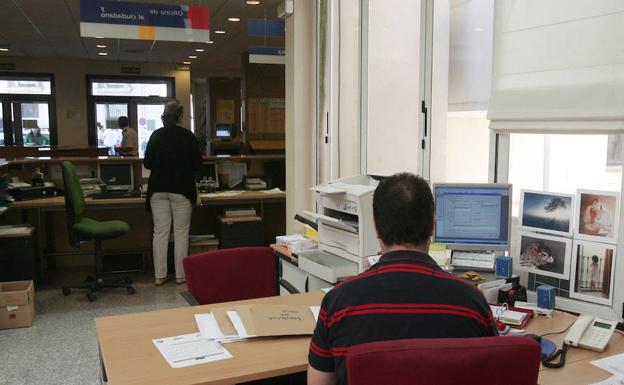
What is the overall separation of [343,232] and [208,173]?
12.1 feet

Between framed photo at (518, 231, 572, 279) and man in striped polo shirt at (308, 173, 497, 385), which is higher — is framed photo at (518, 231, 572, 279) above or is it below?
below

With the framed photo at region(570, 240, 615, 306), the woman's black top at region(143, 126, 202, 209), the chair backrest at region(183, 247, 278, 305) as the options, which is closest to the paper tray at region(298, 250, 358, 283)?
the chair backrest at region(183, 247, 278, 305)

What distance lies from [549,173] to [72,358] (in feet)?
10.5

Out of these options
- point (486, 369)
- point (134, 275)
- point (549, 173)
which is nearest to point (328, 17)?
point (549, 173)

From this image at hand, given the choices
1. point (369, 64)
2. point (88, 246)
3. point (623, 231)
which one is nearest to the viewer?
point (623, 231)

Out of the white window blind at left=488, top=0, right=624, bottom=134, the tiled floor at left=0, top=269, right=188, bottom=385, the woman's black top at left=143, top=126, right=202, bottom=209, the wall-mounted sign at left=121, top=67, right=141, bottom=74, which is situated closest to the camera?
the white window blind at left=488, top=0, right=624, bottom=134

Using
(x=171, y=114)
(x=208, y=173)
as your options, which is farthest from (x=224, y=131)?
(x=171, y=114)

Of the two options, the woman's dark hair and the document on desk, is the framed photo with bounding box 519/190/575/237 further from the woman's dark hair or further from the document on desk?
the woman's dark hair

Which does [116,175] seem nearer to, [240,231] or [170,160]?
[170,160]

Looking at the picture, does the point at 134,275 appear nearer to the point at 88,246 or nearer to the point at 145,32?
the point at 88,246

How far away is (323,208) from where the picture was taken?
10.4 ft

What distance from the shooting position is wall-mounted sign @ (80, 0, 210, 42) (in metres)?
5.41

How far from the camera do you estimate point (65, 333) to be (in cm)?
420

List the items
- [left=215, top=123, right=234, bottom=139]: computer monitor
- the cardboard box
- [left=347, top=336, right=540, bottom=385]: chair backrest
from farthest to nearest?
[left=215, top=123, right=234, bottom=139]: computer monitor, the cardboard box, [left=347, top=336, right=540, bottom=385]: chair backrest
